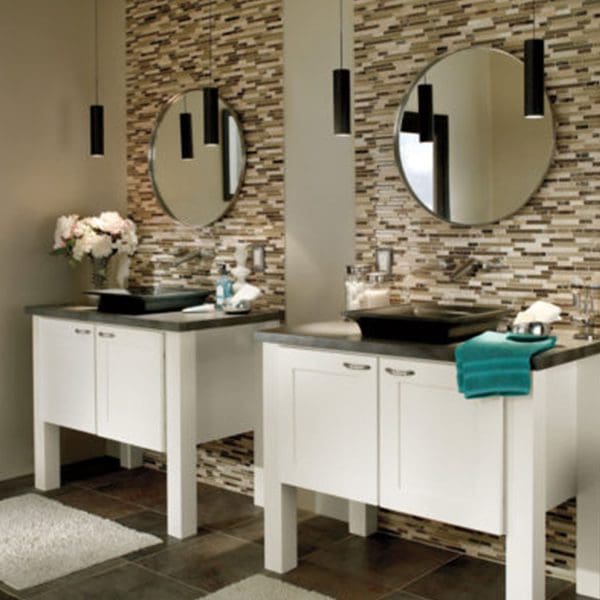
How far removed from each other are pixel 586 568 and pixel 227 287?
1.92 m

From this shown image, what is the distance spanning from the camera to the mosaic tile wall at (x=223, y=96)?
4348 millimetres

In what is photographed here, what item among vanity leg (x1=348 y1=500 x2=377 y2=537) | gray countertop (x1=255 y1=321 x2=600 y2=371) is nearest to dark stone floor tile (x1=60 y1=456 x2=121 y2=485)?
vanity leg (x1=348 y1=500 x2=377 y2=537)

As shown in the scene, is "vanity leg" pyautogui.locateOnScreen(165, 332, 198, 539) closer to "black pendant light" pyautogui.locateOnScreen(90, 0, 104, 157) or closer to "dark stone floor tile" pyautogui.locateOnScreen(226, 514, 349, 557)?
"dark stone floor tile" pyautogui.locateOnScreen(226, 514, 349, 557)

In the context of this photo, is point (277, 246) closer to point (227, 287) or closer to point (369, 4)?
point (227, 287)

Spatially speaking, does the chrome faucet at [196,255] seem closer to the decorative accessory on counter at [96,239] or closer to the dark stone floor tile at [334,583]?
the decorative accessory on counter at [96,239]

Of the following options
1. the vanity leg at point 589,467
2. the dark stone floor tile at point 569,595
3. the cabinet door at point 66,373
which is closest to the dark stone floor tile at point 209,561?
the cabinet door at point 66,373

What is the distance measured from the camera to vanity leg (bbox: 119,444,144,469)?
16.5ft

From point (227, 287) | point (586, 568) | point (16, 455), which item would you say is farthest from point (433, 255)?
point (16, 455)

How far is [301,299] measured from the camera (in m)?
4.27

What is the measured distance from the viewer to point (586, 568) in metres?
3.35

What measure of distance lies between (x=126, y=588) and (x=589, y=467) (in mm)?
1715

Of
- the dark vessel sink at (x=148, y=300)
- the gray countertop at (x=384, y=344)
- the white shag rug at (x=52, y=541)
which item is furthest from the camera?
the dark vessel sink at (x=148, y=300)

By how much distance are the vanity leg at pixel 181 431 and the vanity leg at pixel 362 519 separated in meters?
0.67

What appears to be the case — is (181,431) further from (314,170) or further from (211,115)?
(211,115)
